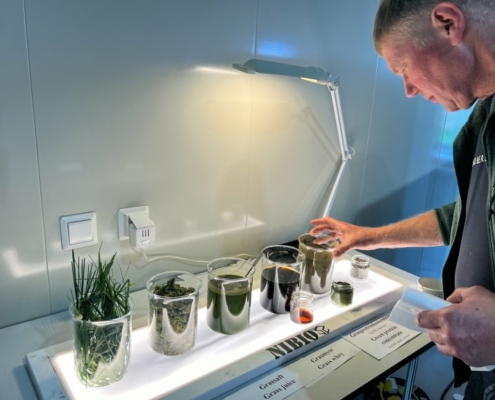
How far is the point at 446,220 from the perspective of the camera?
3.59 ft

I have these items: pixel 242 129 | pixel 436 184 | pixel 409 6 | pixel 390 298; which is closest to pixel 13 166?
pixel 242 129

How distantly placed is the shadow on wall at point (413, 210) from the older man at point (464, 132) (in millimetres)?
827

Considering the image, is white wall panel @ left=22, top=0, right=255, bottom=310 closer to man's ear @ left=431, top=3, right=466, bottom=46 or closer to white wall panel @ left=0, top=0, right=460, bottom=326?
white wall panel @ left=0, top=0, right=460, bottom=326

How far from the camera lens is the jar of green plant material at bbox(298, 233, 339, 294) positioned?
1144 millimetres

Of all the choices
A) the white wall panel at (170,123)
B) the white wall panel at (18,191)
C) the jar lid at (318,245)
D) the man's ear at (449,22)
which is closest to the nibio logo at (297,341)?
the jar lid at (318,245)

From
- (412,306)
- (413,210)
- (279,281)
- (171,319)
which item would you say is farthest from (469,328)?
(413,210)

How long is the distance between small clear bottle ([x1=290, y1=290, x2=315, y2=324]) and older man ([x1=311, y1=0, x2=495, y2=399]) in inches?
11.7

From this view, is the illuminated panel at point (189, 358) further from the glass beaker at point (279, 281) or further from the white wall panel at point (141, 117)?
the white wall panel at point (141, 117)

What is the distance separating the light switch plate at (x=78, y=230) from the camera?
3.17ft

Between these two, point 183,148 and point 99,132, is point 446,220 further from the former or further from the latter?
point 99,132

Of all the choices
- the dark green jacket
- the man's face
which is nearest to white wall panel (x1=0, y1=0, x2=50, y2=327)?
the man's face

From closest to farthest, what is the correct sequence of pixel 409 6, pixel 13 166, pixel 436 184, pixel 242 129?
pixel 409 6, pixel 13 166, pixel 242 129, pixel 436 184

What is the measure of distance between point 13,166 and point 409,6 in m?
0.87

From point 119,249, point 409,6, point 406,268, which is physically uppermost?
point 409,6
